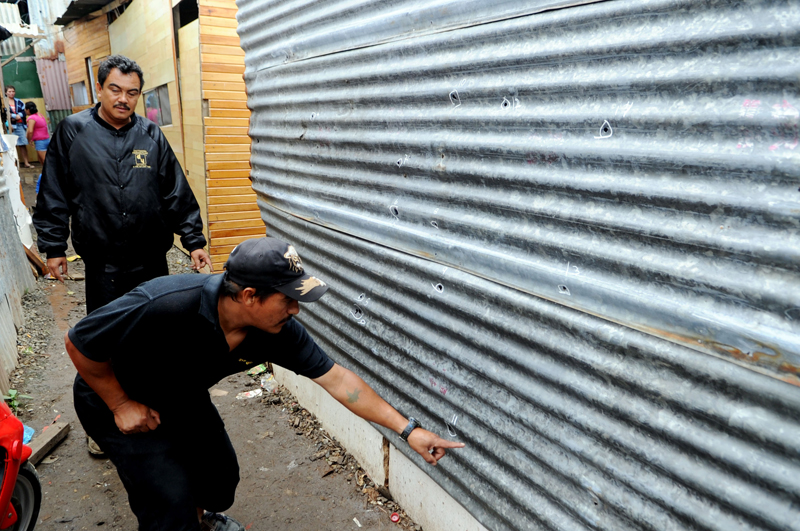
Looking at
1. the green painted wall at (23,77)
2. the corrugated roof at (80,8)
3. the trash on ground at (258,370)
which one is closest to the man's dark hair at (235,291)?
the trash on ground at (258,370)

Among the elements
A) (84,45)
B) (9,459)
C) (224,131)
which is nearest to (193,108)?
(224,131)

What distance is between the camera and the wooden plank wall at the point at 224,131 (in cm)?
688

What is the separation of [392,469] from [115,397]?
168 centimetres

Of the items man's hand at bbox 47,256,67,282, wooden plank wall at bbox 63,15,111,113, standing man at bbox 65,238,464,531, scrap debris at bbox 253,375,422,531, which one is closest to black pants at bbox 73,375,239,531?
standing man at bbox 65,238,464,531

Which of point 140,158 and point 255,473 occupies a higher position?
point 140,158

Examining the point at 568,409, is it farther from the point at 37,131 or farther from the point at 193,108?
the point at 37,131

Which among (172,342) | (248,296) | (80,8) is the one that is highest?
(80,8)

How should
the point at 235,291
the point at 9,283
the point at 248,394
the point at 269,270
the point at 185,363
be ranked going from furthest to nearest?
the point at 9,283 → the point at 248,394 → the point at 185,363 → the point at 235,291 → the point at 269,270

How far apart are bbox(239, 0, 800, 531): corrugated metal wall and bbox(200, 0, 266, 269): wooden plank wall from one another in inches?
180

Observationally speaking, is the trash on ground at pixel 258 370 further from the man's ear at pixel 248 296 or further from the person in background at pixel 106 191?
the man's ear at pixel 248 296

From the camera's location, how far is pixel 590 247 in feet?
5.62

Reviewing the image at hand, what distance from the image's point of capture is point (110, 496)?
11.3ft

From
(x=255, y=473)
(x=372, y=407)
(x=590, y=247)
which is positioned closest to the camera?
(x=590, y=247)

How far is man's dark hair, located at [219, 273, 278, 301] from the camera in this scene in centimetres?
210
